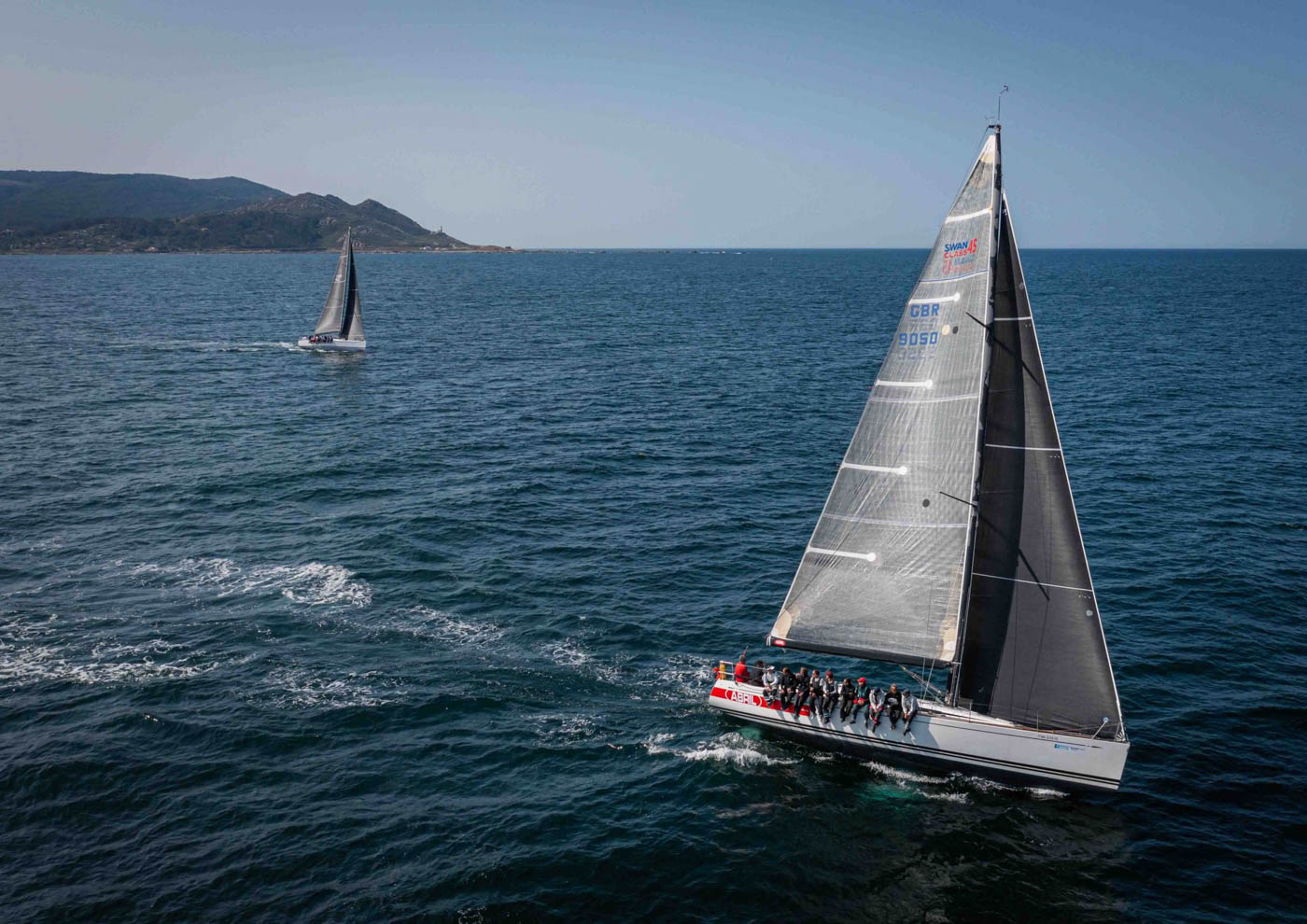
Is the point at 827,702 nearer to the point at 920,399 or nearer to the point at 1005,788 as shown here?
the point at 1005,788

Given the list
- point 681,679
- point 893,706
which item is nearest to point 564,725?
point 681,679

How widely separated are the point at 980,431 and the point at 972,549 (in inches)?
156

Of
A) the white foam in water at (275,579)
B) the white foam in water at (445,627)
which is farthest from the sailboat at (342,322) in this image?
the white foam in water at (445,627)

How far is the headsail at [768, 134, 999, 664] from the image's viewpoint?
28844 millimetres

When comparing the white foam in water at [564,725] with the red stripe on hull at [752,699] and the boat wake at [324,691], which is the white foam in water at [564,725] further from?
the boat wake at [324,691]

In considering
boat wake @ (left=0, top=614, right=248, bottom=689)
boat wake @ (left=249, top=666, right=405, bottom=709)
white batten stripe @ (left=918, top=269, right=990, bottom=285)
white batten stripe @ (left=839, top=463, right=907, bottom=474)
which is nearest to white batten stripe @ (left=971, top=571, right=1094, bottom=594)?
white batten stripe @ (left=839, top=463, right=907, bottom=474)

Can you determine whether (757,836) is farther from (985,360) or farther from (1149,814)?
(985,360)

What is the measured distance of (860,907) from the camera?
25.3 metres

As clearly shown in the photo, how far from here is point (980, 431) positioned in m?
29.1

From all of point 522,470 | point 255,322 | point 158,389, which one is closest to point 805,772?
point 522,470

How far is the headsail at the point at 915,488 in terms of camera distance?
94.6ft

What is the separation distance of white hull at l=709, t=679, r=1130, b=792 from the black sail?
32.4 inches

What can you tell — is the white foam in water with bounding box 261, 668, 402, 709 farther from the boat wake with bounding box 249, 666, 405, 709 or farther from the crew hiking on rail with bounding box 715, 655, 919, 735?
the crew hiking on rail with bounding box 715, 655, 919, 735

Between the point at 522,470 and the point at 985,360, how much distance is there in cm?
3872
